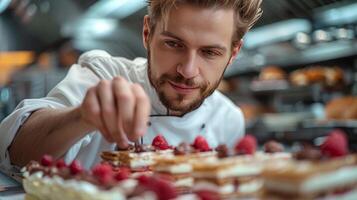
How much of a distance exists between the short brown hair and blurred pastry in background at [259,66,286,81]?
3.86 m

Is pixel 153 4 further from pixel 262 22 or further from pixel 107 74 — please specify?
pixel 262 22

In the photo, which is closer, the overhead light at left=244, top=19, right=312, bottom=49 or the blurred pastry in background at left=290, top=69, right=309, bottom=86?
the overhead light at left=244, top=19, right=312, bottom=49

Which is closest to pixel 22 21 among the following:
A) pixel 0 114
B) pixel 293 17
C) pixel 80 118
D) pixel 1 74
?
pixel 1 74

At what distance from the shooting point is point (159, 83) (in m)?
1.94

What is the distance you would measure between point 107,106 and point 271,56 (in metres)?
4.98

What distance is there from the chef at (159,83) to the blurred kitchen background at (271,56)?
1.92 meters

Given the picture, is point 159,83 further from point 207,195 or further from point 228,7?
point 207,195

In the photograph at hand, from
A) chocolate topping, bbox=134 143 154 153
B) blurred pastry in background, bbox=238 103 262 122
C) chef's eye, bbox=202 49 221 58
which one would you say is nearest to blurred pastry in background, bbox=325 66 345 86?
blurred pastry in background, bbox=238 103 262 122

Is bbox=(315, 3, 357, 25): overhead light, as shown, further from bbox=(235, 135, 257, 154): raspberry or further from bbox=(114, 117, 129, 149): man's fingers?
bbox=(114, 117, 129, 149): man's fingers

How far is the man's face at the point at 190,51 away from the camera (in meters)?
1.78

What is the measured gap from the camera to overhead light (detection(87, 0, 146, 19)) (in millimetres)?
4609

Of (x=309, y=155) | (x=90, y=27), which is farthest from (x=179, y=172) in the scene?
(x=90, y=27)

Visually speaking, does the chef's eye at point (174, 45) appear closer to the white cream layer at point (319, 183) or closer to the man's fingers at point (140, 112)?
the man's fingers at point (140, 112)

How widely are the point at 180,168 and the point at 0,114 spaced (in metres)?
3.96
